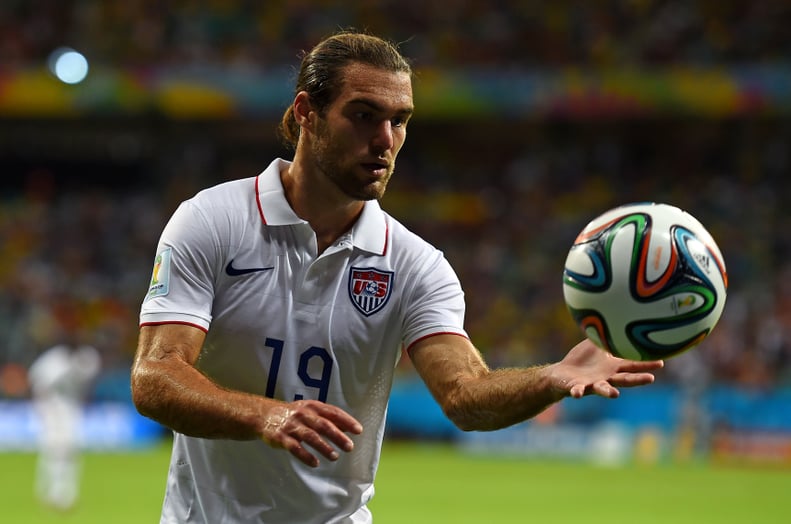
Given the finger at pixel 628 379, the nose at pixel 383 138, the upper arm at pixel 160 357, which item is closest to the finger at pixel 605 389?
the finger at pixel 628 379

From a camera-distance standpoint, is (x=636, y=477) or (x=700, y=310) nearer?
(x=700, y=310)

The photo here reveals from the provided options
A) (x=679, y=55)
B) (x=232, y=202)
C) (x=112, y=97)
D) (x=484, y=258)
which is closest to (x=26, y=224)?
(x=112, y=97)

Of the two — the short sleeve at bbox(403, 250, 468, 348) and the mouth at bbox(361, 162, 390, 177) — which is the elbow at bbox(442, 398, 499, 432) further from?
the mouth at bbox(361, 162, 390, 177)

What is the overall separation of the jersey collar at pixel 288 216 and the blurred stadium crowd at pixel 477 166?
62.4 ft

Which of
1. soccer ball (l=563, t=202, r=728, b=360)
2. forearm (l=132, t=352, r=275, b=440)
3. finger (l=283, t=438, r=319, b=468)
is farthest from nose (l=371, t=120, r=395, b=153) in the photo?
finger (l=283, t=438, r=319, b=468)

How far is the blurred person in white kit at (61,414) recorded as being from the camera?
1444 centimetres

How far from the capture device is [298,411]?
11.5 feet

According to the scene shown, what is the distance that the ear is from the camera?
4.57m

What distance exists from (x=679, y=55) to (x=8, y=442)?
15655 mm

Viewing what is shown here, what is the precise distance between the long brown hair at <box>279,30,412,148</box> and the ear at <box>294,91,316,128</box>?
0.03m

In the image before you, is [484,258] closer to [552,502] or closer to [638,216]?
[552,502]

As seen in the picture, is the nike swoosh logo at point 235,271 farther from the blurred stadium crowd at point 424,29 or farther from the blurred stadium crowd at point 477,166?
the blurred stadium crowd at point 424,29

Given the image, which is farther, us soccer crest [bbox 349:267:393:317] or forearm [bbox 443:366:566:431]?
us soccer crest [bbox 349:267:393:317]

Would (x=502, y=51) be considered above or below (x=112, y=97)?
above
